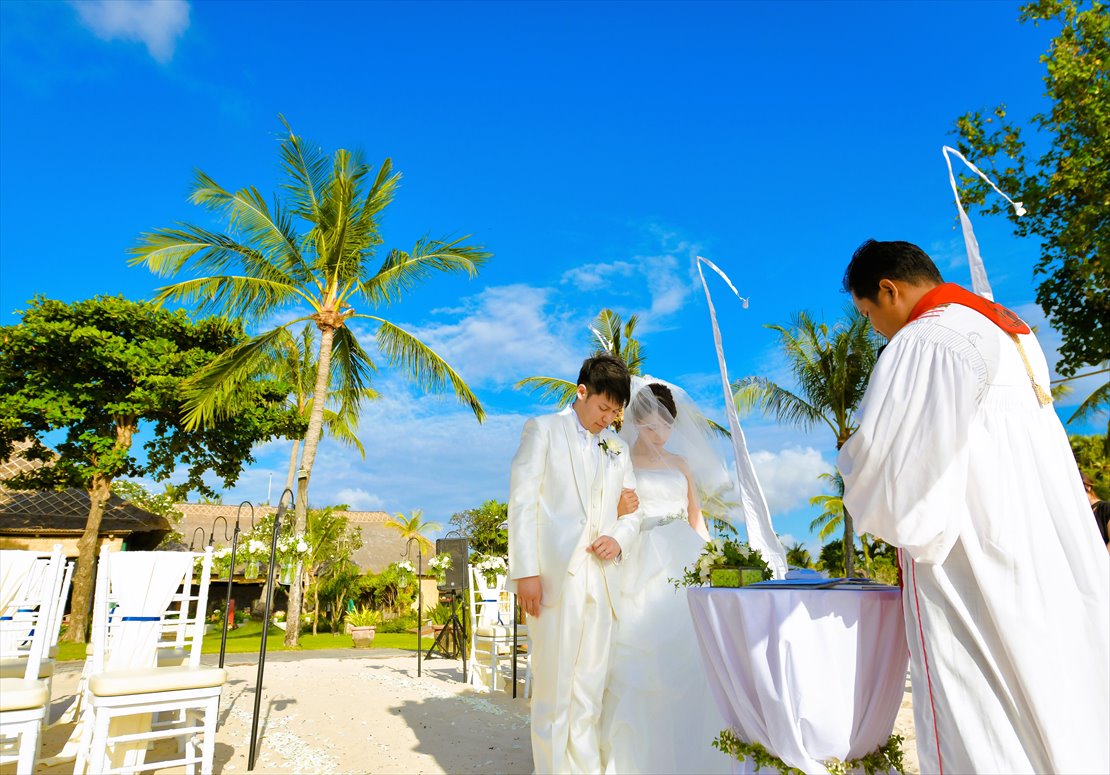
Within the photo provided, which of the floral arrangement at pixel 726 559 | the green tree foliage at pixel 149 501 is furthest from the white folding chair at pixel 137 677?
the green tree foliage at pixel 149 501

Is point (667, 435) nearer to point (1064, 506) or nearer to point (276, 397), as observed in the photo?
point (1064, 506)

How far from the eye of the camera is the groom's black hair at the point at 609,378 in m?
3.88

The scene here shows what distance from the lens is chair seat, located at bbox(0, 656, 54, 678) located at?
15.1 ft

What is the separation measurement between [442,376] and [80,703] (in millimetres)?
11718

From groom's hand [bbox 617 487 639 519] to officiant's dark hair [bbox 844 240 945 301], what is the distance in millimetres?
1880

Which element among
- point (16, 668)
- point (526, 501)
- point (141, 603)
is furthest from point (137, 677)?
point (526, 501)

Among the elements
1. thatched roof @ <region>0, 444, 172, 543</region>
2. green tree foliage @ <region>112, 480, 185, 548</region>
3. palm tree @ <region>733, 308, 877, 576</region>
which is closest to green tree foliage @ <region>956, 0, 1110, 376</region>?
palm tree @ <region>733, 308, 877, 576</region>

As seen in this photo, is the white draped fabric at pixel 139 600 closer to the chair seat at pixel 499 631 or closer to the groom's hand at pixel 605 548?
the groom's hand at pixel 605 548

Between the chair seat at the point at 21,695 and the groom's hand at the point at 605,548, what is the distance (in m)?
2.80

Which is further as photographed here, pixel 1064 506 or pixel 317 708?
pixel 317 708

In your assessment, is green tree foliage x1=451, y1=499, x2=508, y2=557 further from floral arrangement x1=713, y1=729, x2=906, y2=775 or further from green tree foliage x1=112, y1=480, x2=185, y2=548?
floral arrangement x1=713, y1=729, x2=906, y2=775

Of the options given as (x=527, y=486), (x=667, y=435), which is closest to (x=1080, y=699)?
(x=527, y=486)

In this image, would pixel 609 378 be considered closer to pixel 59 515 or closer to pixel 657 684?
pixel 657 684

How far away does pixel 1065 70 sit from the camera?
469 inches
